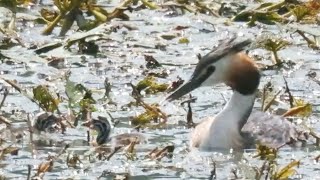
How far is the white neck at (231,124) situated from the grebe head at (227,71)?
10cm

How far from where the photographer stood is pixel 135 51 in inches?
526

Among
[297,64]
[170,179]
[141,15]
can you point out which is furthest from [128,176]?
[141,15]

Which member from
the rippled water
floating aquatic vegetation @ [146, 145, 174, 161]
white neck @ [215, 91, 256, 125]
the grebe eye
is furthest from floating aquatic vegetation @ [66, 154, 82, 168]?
the grebe eye

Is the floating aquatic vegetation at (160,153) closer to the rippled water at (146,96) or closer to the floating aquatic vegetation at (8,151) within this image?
the rippled water at (146,96)

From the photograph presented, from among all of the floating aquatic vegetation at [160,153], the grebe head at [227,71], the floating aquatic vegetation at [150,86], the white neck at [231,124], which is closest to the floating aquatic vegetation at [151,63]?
the floating aquatic vegetation at [150,86]

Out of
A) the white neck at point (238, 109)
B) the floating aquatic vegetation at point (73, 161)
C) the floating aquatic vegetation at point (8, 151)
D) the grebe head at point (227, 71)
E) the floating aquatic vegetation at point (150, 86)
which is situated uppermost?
the grebe head at point (227, 71)

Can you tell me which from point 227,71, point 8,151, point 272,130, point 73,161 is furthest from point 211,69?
point 8,151

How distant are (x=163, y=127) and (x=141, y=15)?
14.7 feet

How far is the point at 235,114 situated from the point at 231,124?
11 cm

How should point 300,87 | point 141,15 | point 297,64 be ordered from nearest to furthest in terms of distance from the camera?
point 300,87 → point 297,64 → point 141,15

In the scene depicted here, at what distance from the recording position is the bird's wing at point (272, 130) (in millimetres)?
10367

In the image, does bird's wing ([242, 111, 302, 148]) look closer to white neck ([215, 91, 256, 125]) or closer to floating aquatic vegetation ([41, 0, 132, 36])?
white neck ([215, 91, 256, 125])

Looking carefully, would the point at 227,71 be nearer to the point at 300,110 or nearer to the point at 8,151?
the point at 300,110

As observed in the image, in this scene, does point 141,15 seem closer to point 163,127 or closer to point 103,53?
point 103,53
